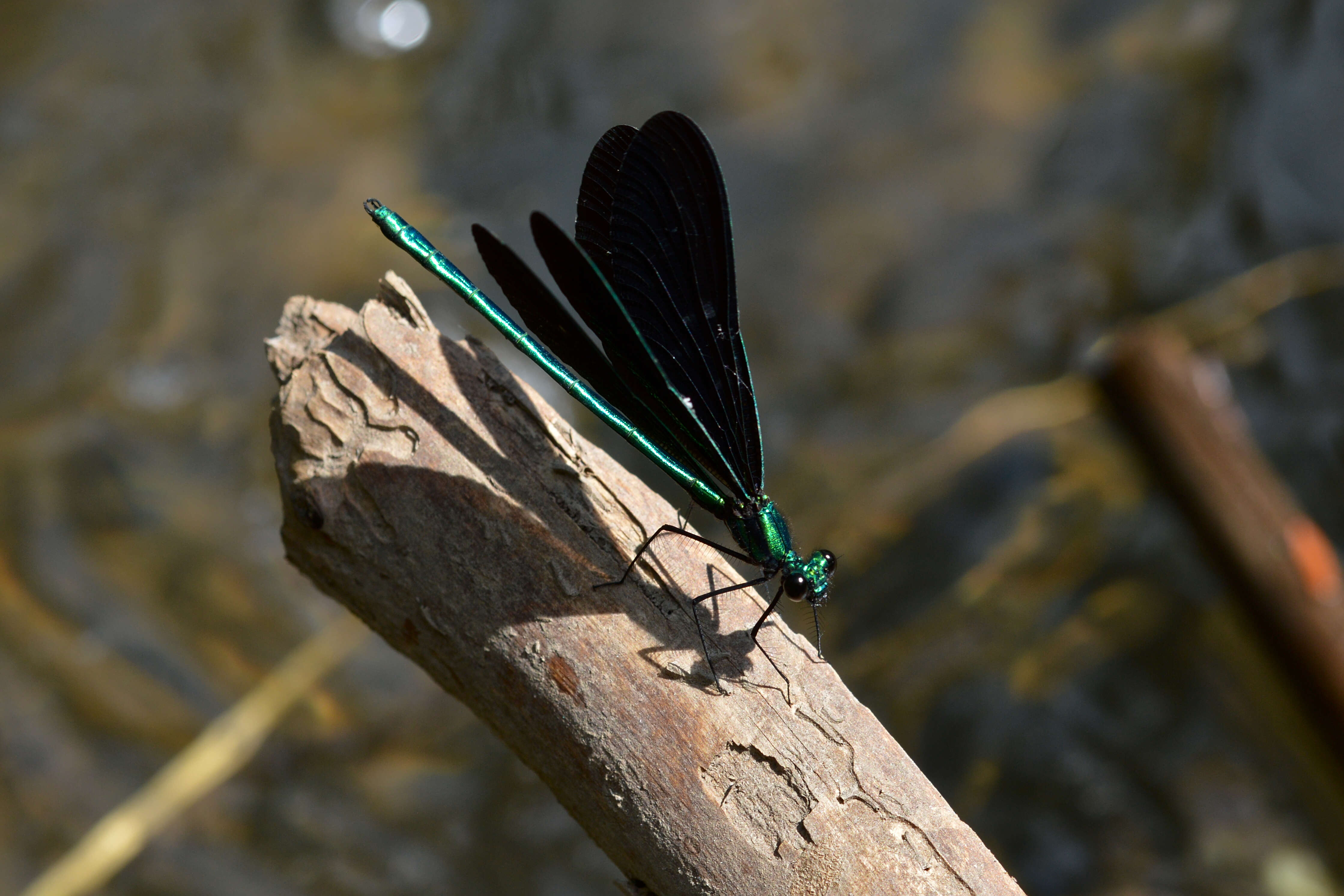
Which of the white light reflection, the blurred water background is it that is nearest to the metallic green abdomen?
the blurred water background

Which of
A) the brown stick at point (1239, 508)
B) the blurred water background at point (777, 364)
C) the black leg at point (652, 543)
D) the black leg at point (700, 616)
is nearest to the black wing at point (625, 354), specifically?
the black leg at point (652, 543)

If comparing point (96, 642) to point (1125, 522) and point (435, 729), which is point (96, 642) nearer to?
point (435, 729)

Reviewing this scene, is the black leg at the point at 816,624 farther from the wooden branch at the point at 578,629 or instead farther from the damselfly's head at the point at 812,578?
the wooden branch at the point at 578,629

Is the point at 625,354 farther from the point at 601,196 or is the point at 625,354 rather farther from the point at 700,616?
the point at 700,616

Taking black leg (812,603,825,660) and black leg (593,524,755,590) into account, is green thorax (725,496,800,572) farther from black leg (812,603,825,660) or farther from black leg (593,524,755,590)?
black leg (593,524,755,590)

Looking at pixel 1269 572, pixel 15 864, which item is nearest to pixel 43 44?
pixel 15 864

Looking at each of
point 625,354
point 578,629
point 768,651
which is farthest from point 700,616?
point 625,354
